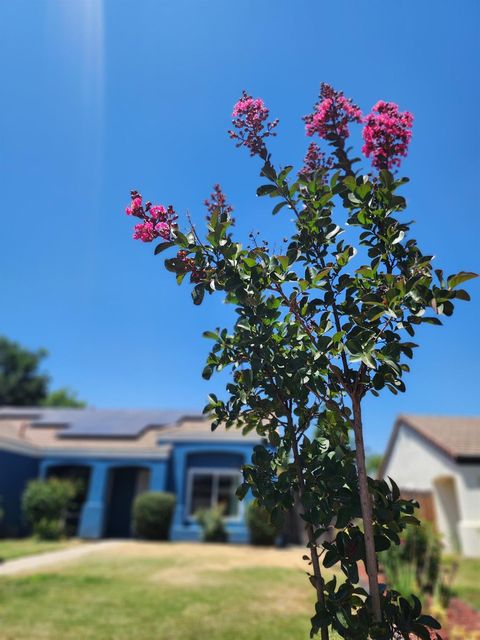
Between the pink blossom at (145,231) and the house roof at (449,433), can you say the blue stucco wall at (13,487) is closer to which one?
the house roof at (449,433)

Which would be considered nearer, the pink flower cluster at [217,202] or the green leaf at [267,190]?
the green leaf at [267,190]

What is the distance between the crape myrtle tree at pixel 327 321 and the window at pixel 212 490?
15.6 meters

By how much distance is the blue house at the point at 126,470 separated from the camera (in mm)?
16797

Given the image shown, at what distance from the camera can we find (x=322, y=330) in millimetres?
2324

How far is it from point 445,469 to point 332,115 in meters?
17.5

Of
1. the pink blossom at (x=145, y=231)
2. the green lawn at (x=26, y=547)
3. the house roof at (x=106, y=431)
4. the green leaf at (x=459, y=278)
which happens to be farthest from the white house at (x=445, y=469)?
the pink blossom at (x=145, y=231)

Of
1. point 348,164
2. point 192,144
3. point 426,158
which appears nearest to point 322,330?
point 348,164

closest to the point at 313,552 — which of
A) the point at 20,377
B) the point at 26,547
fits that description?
the point at 26,547

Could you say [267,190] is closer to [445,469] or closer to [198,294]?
[198,294]

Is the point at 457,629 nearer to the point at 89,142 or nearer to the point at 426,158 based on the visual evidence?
the point at 426,158

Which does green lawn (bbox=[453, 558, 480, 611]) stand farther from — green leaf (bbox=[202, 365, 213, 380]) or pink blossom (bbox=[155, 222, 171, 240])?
pink blossom (bbox=[155, 222, 171, 240])

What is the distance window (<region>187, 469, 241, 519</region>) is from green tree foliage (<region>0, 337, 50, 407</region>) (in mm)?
33970

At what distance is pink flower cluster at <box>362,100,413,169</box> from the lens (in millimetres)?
2441

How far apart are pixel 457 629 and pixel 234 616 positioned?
2949mm
